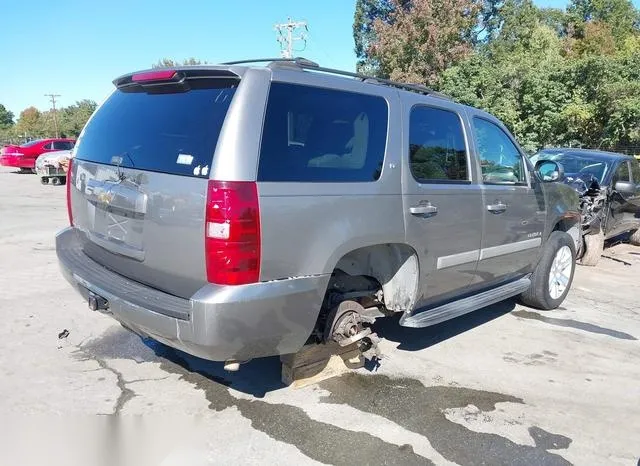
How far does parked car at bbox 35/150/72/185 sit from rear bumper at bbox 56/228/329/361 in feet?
56.6

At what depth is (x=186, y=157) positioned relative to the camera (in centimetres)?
290

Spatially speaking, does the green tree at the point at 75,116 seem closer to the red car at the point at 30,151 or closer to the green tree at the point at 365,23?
the green tree at the point at 365,23

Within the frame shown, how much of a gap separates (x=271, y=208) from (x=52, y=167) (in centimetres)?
1818

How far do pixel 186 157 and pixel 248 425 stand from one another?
168cm

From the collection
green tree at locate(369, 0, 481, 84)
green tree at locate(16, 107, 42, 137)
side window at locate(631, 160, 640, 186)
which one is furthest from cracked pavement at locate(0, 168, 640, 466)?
green tree at locate(16, 107, 42, 137)

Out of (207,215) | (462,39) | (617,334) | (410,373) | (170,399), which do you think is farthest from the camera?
(462,39)

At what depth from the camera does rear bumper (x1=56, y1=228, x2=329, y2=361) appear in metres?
2.73

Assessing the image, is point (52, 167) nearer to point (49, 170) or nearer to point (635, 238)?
point (49, 170)

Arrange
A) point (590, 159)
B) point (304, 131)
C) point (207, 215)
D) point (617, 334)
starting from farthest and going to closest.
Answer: point (590, 159), point (617, 334), point (304, 131), point (207, 215)

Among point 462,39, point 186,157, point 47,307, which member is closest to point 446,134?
point 186,157

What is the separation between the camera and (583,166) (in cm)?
920

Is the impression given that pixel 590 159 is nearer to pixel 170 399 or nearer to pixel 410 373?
pixel 410 373

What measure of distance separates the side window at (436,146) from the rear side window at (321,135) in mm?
354

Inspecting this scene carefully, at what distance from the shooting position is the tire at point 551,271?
556 centimetres
